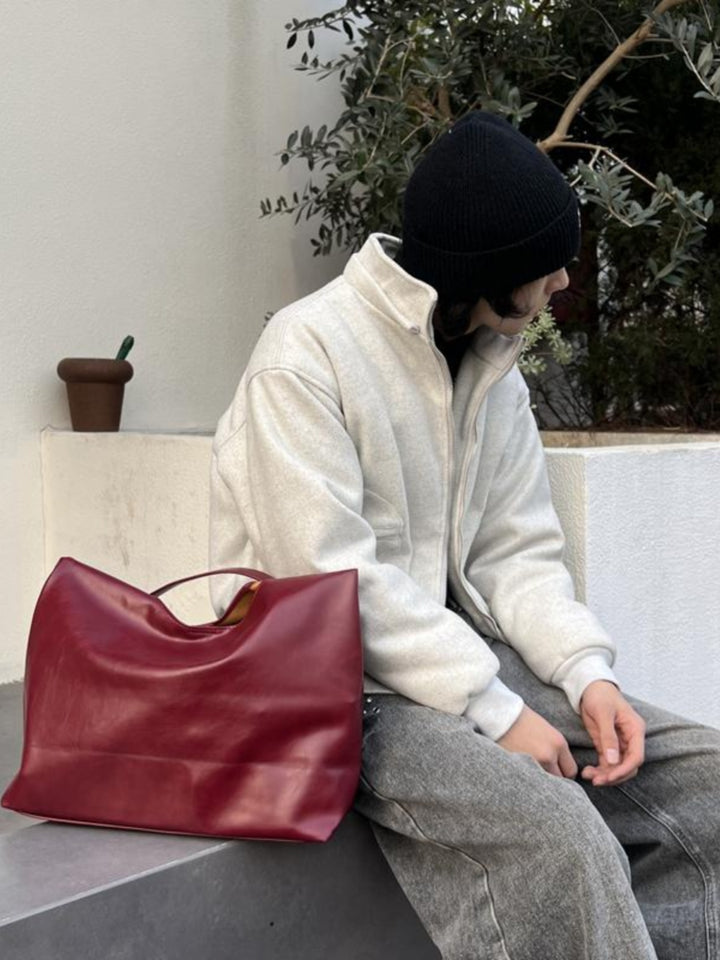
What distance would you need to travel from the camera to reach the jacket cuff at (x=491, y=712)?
175 cm

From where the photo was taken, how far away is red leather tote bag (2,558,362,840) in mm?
1619

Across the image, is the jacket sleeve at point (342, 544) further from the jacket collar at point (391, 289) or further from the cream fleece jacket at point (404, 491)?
the jacket collar at point (391, 289)

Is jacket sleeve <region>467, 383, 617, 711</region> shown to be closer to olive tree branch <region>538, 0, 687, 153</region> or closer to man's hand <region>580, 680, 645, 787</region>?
man's hand <region>580, 680, 645, 787</region>

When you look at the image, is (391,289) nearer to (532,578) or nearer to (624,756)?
(532,578)

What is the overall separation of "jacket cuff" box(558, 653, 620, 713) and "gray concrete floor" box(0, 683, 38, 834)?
1172 mm

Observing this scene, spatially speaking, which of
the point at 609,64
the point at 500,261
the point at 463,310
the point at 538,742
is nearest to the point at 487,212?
the point at 500,261

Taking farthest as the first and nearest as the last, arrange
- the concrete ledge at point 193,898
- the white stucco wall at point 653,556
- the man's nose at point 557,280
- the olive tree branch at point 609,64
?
the olive tree branch at point 609,64 → the white stucco wall at point 653,556 → the man's nose at point 557,280 → the concrete ledge at point 193,898

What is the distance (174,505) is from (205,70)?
1685mm

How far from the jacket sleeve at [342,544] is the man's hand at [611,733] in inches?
6.8

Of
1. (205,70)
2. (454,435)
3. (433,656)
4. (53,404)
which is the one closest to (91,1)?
(205,70)

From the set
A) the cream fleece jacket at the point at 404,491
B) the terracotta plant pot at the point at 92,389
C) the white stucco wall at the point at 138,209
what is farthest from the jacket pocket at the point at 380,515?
Result: the white stucco wall at the point at 138,209

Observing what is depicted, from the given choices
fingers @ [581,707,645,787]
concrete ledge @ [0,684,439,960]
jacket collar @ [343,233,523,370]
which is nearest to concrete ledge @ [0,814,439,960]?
concrete ledge @ [0,684,439,960]

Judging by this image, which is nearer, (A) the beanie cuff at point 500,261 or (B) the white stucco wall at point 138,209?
(A) the beanie cuff at point 500,261

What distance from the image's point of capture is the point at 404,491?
1.91 m
